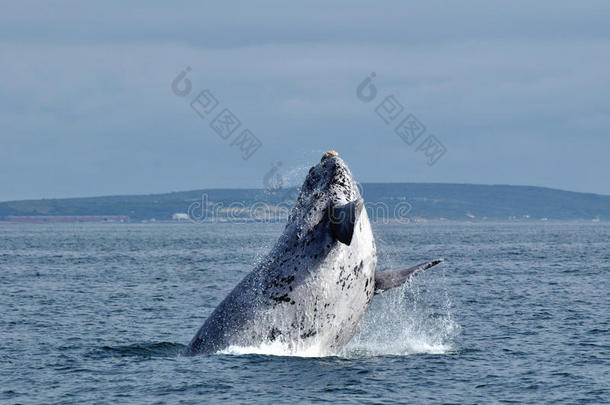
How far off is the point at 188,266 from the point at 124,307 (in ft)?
105

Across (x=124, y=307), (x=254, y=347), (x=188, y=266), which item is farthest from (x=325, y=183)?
(x=188, y=266)

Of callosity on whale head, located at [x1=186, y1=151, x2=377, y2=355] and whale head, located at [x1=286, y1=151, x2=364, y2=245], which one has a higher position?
whale head, located at [x1=286, y1=151, x2=364, y2=245]

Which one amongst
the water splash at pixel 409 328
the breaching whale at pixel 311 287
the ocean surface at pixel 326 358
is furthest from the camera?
the water splash at pixel 409 328

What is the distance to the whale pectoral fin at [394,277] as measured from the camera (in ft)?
69.5

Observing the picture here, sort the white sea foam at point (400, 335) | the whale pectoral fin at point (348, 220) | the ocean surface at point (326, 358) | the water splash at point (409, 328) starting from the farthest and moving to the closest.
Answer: the water splash at point (409, 328), the white sea foam at point (400, 335), the ocean surface at point (326, 358), the whale pectoral fin at point (348, 220)

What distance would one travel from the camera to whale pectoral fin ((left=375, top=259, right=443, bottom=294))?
69.5ft

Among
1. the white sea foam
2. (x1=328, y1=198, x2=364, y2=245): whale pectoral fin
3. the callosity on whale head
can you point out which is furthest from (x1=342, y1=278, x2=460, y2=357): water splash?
(x1=328, y1=198, x2=364, y2=245): whale pectoral fin

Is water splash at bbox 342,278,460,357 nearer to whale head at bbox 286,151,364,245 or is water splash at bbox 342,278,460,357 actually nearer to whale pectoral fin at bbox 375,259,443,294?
whale pectoral fin at bbox 375,259,443,294

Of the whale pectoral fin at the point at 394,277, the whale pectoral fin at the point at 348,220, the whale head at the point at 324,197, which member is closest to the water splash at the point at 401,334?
the whale pectoral fin at the point at 394,277

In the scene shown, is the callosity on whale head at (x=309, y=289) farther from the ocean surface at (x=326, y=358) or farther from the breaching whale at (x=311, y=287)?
the ocean surface at (x=326, y=358)

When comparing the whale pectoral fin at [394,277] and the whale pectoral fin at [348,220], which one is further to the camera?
the whale pectoral fin at [394,277]

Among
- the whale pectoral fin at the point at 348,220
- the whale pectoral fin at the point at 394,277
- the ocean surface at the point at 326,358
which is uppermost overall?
the whale pectoral fin at the point at 348,220

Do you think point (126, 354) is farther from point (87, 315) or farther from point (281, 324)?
point (87, 315)

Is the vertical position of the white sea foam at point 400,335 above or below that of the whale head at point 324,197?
below
